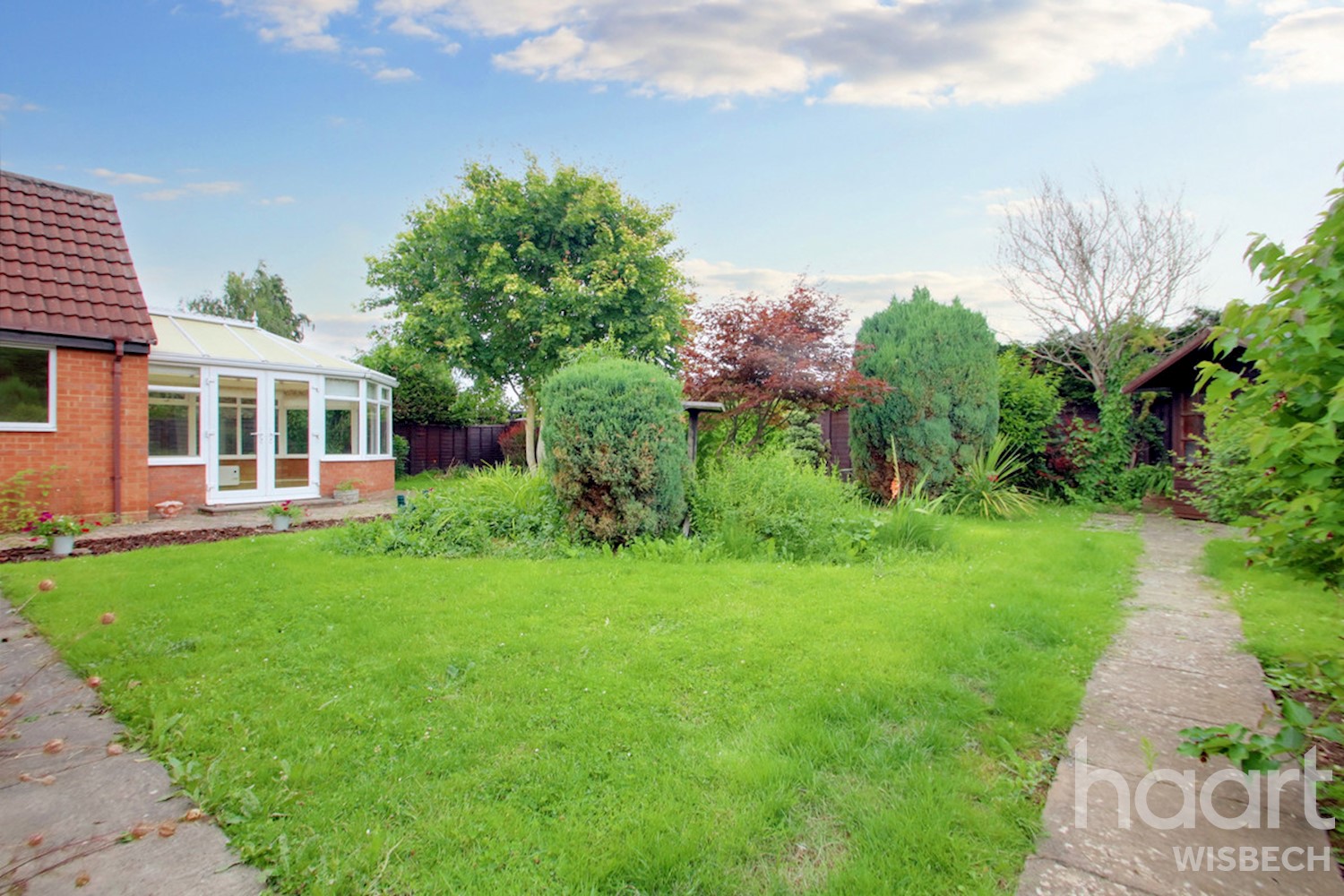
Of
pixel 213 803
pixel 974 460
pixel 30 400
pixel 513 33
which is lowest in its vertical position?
pixel 213 803

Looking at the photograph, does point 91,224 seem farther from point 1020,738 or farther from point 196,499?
point 1020,738

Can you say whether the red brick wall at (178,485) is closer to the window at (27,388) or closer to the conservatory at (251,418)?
the conservatory at (251,418)

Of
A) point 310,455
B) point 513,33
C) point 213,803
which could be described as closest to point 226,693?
point 213,803

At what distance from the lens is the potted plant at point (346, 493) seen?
1205 cm

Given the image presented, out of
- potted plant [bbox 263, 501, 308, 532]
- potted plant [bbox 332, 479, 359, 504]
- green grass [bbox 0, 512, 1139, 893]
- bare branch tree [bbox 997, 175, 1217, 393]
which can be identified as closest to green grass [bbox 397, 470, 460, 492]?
potted plant [bbox 332, 479, 359, 504]

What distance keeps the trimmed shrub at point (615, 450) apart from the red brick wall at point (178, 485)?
25.6 feet

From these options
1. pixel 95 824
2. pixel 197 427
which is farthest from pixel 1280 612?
pixel 197 427

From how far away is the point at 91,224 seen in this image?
→ 978 cm

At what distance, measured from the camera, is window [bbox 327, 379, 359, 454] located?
1245cm

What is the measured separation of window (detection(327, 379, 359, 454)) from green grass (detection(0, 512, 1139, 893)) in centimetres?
776

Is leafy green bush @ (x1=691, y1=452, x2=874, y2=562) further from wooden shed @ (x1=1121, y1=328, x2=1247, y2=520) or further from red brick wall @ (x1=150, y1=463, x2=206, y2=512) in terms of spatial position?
red brick wall @ (x1=150, y1=463, x2=206, y2=512)

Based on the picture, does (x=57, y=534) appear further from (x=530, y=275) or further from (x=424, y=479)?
(x=530, y=275)

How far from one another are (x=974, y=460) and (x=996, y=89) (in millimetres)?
5177

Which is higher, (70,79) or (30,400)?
(70,79)
